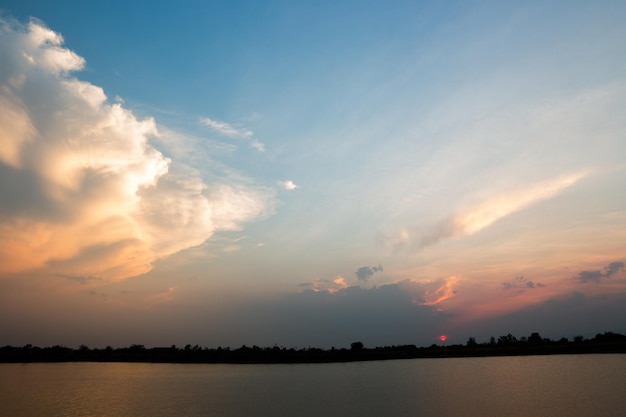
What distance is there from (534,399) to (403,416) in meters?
18.1

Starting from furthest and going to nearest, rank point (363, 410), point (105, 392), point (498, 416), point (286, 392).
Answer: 1. point (105, 392)
2. point (286, 392)
3. point (363, 410)
4. point (498, 416)

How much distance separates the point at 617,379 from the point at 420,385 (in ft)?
92.9

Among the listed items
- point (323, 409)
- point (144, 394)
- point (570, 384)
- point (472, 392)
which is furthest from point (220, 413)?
point (570, 384)

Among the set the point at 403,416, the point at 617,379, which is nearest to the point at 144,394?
the point at 403,416

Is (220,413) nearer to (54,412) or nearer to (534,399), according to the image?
(54,412)

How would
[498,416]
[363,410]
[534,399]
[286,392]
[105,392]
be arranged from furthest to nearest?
[105,392]
[286,392]
[534,399]
[363,410]
[498,416]

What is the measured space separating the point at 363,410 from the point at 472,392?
778 inches

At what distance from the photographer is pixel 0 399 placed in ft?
180

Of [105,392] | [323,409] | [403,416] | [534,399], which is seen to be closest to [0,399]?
[105,392]

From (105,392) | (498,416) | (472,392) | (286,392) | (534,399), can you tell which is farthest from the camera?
(105,392)

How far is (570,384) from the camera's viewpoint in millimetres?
56094

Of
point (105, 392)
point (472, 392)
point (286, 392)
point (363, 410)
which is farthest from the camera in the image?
point (105, 392)

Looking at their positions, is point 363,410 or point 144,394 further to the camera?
point 144,394

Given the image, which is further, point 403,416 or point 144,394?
point 144,394
